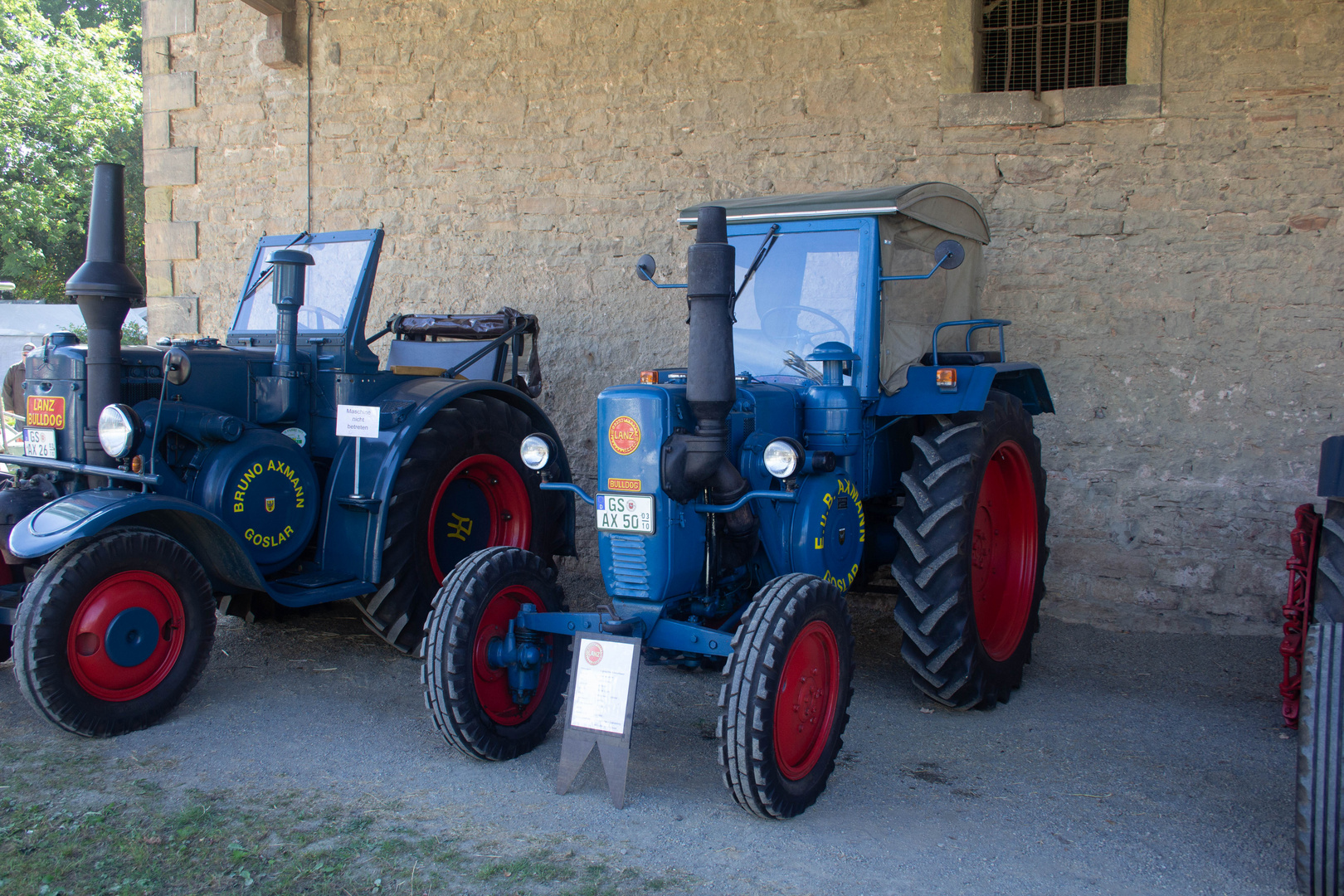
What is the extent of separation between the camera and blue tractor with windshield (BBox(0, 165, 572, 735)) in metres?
3.36

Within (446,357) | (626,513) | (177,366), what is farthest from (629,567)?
(446,357)

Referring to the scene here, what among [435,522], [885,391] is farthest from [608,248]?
[885,391]

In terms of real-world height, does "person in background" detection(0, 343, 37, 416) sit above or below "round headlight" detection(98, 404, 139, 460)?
above

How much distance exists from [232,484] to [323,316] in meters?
1.15

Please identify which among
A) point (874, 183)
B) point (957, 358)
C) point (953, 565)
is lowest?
point (953, 565)

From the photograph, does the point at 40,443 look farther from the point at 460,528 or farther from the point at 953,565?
the point at 953,565

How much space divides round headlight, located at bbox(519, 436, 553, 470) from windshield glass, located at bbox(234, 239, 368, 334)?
1.92 m

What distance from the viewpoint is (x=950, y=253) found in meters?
3.31

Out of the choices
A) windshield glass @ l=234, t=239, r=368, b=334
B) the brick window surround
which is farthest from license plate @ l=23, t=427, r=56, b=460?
the brick window surround

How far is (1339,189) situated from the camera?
4.82 meters

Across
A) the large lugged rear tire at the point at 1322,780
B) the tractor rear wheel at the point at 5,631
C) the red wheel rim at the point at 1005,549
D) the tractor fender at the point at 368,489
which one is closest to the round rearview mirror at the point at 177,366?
the tractor fender at the point at 368,489

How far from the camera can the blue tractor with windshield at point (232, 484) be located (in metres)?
3.36

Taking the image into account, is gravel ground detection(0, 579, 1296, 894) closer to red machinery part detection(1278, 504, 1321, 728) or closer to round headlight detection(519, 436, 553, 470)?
red machinery part detection(1278, 504, 1321, 728)

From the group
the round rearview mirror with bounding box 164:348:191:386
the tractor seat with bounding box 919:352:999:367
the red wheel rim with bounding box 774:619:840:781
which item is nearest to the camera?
the red wheel rim with bounding box 774:619:840:781
